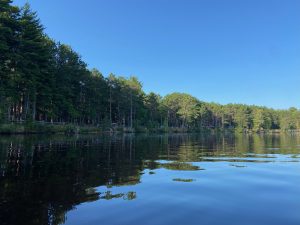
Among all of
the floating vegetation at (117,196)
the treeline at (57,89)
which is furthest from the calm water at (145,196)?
the treeline at (57,89)

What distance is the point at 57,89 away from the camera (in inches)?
2539

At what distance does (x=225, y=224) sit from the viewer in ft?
18.5

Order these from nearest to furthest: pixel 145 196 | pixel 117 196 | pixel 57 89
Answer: pixel 117 196 → pixel 145 196 → pixel 57 89

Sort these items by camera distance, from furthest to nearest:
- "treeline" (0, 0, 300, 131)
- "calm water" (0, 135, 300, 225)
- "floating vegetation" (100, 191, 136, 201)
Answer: "treeline" (0, 0, 300, 131)
"floating vegetation" (100, 191, 136, 201)
"calm water" (0, 135, 300, 225)

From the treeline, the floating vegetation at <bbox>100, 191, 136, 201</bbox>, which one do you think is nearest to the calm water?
the floating vegetation at <bbox>100, 191, 136, 201</bbox>

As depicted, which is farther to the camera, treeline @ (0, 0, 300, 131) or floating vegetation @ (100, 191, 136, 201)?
treeline @ (0, 0, 300, 131)

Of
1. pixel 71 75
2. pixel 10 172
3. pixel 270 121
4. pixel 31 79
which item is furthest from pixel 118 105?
pixel 270 121

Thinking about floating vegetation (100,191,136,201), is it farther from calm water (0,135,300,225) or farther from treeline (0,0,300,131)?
treeline (0,0,300,131)

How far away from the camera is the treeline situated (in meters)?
46.5

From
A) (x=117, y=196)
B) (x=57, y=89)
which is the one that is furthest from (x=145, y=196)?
(x=57, y=89)

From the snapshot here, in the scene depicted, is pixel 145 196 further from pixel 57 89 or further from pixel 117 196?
pixel 57 89

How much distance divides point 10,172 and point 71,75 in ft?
217

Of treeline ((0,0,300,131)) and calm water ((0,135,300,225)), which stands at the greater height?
treeline ((0,0,300,131))

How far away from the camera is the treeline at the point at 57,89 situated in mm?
46469
